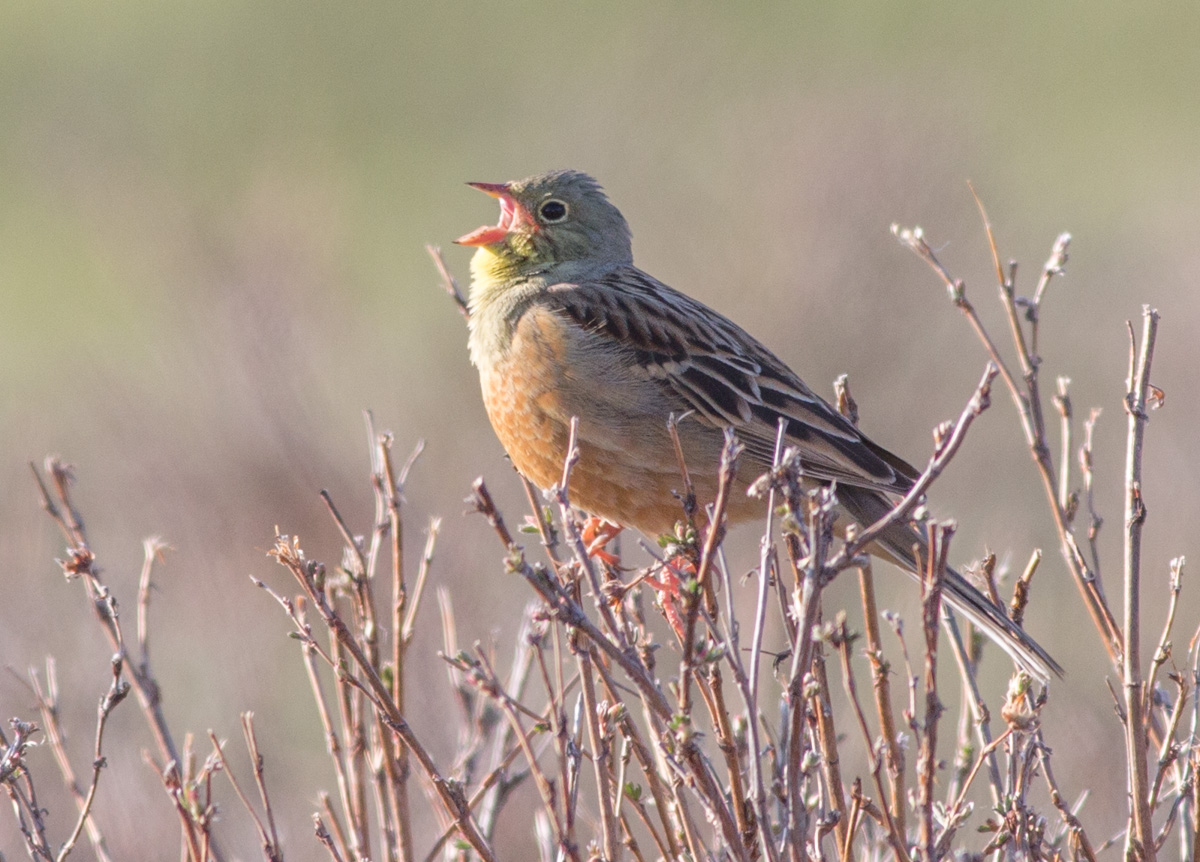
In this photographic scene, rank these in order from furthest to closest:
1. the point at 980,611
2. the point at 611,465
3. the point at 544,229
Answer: the point at 544,229 → the point at 611,465 → the point at 980,611

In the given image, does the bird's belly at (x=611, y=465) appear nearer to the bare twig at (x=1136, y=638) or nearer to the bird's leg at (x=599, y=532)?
the bird's leg at (x=599, y=532)

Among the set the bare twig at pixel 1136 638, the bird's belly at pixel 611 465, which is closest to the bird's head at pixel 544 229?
the bird's belly at pixel 611 465

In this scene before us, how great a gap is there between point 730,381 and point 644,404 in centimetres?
31

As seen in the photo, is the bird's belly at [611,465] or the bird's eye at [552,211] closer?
the bird's belly at [611,465]

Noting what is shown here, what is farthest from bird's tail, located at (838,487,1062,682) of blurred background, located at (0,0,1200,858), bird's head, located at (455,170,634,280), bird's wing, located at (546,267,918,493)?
bird's head, located at (455,170,634,280)

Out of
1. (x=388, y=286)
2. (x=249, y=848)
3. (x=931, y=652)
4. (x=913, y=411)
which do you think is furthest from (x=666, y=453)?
(x=388, y=286)

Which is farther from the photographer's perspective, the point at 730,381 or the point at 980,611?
the point at 730,381

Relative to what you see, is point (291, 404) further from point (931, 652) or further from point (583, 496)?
point (931, 652)

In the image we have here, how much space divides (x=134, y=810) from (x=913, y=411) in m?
6.20

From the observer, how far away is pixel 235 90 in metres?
17.6

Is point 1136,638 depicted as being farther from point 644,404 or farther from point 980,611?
point 644,404

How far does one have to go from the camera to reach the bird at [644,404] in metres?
4.48

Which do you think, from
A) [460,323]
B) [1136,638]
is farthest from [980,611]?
[460,323]

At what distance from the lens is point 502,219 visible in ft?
17.3
